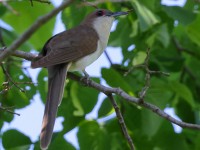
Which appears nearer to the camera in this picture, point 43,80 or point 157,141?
point 43,80

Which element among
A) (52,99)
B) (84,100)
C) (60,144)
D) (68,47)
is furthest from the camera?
(84,100)

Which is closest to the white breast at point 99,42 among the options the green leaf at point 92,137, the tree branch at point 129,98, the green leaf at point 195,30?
the tree branch at point 129,98

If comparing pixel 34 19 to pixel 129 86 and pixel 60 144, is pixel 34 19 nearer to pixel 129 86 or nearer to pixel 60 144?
pixel 129 86

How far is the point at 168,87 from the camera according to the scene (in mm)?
5438

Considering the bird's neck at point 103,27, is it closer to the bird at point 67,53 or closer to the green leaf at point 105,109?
the bird at point 67,53

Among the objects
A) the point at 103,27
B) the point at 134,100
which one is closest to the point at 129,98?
the point at 134,100

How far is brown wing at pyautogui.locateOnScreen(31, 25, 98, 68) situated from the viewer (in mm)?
4570

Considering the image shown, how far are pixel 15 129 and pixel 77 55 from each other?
789 mm

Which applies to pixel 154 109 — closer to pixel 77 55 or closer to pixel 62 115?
pixel 77 55

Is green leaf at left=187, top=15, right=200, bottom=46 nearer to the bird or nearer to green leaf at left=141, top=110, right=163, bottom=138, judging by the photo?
the bird

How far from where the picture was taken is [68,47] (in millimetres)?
5047

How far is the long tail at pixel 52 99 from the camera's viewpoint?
3.96 meters

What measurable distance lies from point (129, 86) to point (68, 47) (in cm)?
67

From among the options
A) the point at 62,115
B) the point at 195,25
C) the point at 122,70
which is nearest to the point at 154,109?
the point at 62,115
